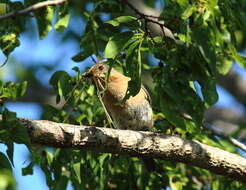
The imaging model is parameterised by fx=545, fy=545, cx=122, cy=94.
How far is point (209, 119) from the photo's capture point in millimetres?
9758

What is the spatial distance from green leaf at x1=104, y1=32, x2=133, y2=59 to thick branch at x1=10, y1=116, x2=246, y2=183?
2.30 ft

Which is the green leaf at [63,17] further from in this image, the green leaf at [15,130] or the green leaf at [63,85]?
the green leaf at [15,130]

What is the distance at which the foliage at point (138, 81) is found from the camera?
11.6ft

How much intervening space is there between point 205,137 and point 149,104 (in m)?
0.73

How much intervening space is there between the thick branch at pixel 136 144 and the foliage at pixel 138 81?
0.22 meters

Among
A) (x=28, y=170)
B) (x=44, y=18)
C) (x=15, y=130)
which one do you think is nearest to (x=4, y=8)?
(x=44, y=18)

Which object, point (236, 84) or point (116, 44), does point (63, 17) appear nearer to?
point (116, 44)

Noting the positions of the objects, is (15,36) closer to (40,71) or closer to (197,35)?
(197,35)

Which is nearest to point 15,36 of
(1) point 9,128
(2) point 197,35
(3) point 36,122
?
(3) point 36,122

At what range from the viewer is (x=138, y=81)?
3592 mm

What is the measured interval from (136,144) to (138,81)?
2.69 ft

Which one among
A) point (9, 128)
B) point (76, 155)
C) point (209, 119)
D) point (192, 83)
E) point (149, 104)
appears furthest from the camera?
point (209, 119)

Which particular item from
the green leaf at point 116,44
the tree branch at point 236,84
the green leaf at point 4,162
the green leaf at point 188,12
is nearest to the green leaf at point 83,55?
the green leaf at point 116,44

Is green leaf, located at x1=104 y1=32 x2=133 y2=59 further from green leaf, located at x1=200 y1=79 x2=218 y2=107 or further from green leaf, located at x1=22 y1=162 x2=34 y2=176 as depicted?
green leaf, located at x1=22 y1=162 x2=34 y2=176
